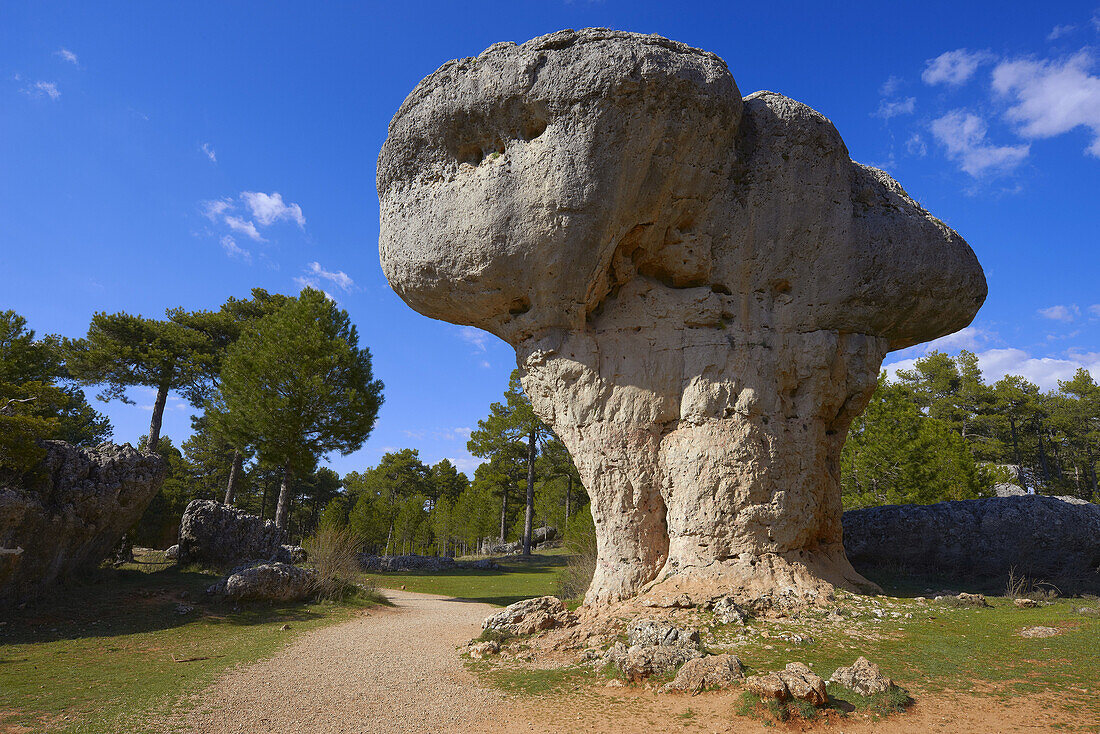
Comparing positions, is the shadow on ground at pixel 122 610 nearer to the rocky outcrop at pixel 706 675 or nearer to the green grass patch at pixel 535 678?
the green grass patch at pixel 535 678

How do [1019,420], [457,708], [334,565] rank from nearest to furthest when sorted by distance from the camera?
[457,708] < [334,565] < [1019,420]

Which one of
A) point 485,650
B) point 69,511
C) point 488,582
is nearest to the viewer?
point 485,650

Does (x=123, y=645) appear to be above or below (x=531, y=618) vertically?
below

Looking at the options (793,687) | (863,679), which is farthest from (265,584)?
(863,679)

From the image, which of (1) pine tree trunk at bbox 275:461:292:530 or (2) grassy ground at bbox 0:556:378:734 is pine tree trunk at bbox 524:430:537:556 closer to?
(1) pine tree trunk at bbox 275:461:292:530

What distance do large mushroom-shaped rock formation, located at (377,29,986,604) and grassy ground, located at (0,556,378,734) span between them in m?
6.00

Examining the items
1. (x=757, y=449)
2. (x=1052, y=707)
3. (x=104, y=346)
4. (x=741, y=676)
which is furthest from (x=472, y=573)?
(x=1052, y=707)

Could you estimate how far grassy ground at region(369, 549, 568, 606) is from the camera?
1769cm

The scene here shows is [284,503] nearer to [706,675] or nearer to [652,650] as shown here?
[652,650]

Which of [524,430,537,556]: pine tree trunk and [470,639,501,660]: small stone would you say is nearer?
[470,639,501,660]: small stone

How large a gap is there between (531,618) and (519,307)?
5.17 metres

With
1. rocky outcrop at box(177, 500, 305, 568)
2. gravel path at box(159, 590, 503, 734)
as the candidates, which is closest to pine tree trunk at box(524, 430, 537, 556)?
rocky outcrop at box(177, 500, 305, 568)

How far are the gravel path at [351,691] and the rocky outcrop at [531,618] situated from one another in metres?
0.78

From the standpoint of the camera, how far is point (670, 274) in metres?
10.4
